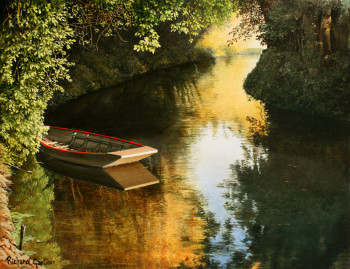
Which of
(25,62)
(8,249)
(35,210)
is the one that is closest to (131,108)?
(25,62)

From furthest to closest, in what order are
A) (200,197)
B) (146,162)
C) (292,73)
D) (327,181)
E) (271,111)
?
(271,111) → (292,73) → (146,162) → (327,181) → (200,197)

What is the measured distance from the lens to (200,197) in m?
14.2

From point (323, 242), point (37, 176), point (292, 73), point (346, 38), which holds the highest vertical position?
point (346, 38)

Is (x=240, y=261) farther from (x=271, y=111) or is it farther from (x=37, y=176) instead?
(x=271, y=111)

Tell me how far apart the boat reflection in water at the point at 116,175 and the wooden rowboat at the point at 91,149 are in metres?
0.25

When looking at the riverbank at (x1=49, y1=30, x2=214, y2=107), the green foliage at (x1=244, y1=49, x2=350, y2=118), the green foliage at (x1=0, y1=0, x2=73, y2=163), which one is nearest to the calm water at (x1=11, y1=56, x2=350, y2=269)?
the green foliage at (x1=244, y1=49, x2=350, y2=118)

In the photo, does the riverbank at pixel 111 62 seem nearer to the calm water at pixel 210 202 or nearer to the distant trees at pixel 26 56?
the calm water at pixel 210 202

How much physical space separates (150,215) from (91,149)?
5153 millimetres

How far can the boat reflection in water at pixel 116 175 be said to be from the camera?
49.8ft

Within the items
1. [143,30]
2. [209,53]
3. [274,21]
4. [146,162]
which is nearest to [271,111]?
[274,21]

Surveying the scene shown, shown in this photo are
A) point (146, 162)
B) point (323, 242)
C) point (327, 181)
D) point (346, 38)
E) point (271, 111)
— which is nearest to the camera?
point (323, 242)

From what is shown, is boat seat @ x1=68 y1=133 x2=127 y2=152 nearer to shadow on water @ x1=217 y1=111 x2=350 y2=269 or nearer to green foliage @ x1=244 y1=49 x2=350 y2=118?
shadow on water @ x1=217 y1=111 x2=350 y2=269

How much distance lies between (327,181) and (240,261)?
6569 millimetres
